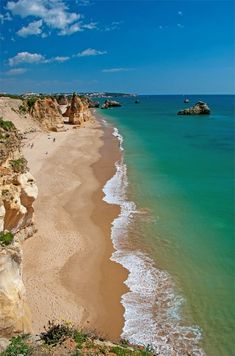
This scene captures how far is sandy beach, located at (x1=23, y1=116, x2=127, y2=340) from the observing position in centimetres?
1432

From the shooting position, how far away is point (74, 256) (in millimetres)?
18484

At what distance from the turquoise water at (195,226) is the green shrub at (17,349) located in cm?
604

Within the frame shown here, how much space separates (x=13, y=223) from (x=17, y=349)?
357 inches

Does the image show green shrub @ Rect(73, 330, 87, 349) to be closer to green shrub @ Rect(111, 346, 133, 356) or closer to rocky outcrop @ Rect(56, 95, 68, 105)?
green shrub @ Rect(111, 346, 133, 356)

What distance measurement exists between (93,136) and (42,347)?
49.8 metres

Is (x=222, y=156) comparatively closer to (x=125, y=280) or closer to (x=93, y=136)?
(x=93, y=136)

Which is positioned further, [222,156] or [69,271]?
[222,156]

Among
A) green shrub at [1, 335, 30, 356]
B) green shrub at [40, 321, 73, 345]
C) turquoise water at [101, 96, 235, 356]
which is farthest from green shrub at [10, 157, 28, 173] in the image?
green shrub at [1, 335, 30, 356]

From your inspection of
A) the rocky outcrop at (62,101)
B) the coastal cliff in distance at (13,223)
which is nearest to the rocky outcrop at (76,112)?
the rocky outcrop at (62,101)

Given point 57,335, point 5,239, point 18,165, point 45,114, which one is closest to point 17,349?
point 57,335

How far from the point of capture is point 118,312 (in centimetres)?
1460

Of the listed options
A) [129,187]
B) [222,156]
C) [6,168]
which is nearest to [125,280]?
[6,168]

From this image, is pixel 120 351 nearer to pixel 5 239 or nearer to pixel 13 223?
pixel 5 239

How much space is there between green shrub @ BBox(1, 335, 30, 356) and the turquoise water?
6.04 m
